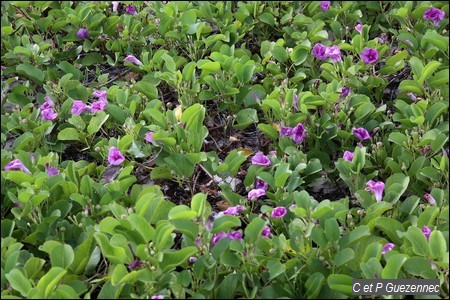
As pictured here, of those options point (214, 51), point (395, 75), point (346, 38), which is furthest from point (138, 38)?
point (395, 75)

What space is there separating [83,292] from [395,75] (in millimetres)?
1642

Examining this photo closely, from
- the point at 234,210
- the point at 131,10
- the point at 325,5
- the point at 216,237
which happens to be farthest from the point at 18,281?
the point at 325,5

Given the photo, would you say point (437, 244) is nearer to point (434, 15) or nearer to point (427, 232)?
point (427, 232)

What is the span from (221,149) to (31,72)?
89 centimetres

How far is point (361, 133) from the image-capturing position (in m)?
2.32

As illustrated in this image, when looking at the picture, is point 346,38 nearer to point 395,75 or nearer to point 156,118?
point 395,75

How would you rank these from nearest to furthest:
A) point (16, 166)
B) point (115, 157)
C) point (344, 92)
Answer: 1. point (16, 166)
2. point (115, 157)
3. point (344, 92)

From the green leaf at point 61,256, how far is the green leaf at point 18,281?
10cm

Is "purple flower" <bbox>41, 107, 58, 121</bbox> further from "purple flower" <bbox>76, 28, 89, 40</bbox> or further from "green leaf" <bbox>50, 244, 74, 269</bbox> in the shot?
"green leaf" <bbox>50, 244, 74, 269</bbox>

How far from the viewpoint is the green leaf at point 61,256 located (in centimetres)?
178

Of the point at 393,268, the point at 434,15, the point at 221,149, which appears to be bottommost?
the point at 221,149

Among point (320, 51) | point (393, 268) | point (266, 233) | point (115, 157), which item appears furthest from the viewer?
point (320, 51)

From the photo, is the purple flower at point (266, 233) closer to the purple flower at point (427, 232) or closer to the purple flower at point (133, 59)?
the purple flower at point (427, 232)

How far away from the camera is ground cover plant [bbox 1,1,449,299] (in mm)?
1760
